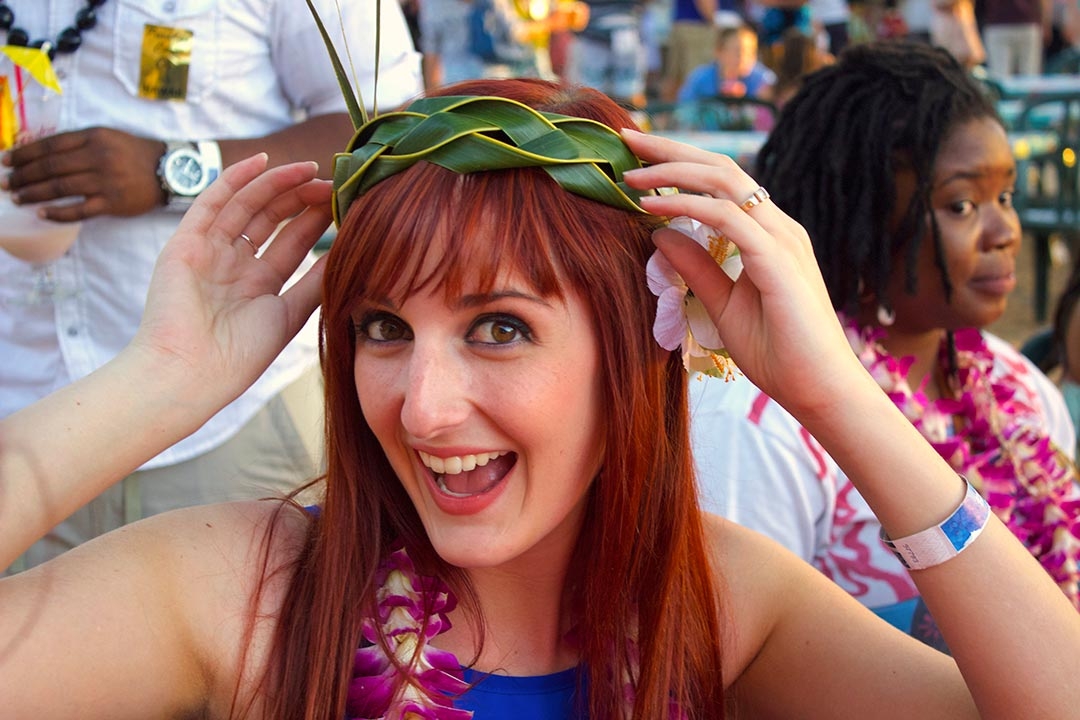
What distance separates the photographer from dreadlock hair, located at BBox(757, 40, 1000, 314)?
9.07 ft

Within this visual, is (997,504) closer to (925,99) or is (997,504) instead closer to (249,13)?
(925,99)

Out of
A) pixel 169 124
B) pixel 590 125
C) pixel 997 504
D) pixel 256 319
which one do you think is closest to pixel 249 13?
pixel 169 124

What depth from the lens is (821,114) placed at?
295 centimetres

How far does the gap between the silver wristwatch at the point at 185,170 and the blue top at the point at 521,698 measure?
1.12 meters

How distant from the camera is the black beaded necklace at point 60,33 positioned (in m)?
2.29

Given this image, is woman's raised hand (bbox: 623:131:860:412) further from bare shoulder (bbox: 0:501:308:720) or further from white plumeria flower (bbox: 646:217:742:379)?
bare shoulder (bbox: 0:501:308:720)

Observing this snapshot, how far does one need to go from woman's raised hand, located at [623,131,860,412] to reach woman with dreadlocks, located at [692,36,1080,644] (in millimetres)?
777

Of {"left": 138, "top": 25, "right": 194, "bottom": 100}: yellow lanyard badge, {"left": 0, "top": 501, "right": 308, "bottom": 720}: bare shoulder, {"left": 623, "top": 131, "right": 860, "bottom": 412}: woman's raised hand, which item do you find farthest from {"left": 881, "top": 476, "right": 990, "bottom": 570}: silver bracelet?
{"left": 138, "top": 25, "right": 194, "bottom": 100}: yellow lanyard badge

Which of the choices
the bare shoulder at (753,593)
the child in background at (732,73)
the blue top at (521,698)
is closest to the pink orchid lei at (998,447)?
the bare shoulder at (753,593)

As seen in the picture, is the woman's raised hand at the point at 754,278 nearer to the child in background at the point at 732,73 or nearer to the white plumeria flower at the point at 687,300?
the white plumeria flower at the point at 687,300

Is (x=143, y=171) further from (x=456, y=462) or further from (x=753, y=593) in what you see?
(x=753, y=593)

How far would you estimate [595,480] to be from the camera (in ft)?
6.02

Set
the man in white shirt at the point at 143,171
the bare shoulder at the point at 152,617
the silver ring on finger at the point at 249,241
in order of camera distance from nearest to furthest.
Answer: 1. the bare shoulder at the point at 152,617
2. the silver ring on finger at the point at 249,241
3. the man in white shirt at the point at 143,171

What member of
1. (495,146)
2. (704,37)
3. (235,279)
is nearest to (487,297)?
(495,146)
